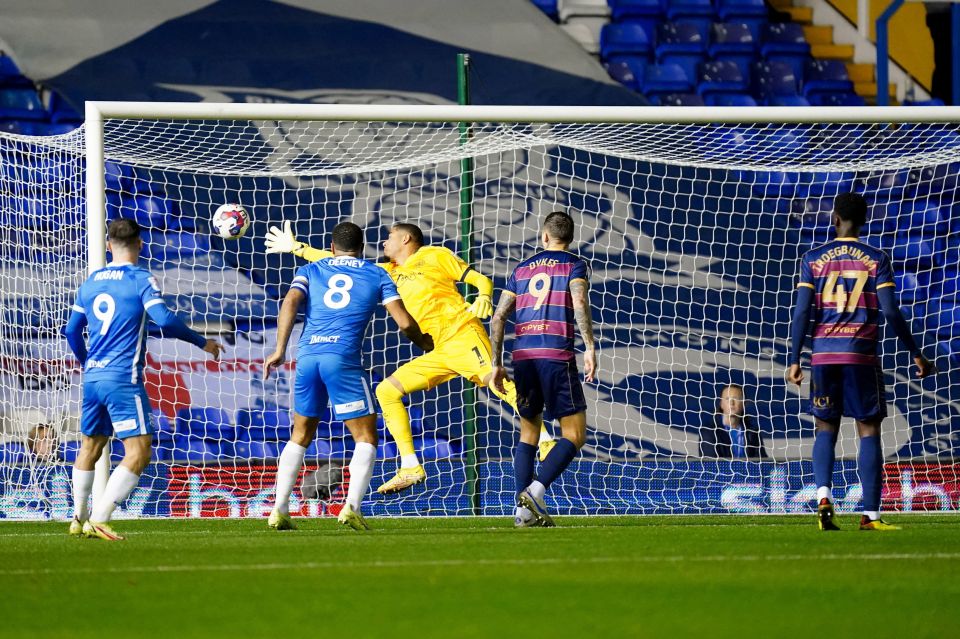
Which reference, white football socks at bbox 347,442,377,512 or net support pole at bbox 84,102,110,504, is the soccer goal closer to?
net support pole at bbox 84,102,110,504

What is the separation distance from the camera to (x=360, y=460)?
746cm

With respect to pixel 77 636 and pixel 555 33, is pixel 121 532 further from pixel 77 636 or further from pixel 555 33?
pixel 555 33

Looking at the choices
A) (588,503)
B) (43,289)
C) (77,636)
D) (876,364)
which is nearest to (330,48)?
(43,289)

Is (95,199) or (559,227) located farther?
(95,199)

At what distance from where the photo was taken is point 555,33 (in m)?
14.1

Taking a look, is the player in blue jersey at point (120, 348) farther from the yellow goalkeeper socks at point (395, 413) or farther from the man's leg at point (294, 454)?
the yellow goalkeeper socks at point (395, 413)

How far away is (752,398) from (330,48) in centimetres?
589

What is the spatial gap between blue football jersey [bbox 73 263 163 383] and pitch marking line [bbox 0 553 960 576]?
1.69 meters

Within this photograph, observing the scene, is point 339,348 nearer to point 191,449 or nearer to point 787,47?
point 191,449

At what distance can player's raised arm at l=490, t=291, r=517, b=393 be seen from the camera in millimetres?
7809

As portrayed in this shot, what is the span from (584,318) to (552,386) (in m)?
0.46

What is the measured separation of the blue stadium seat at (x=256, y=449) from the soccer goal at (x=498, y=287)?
0.03 m

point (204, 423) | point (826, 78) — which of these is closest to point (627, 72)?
point (826, 78)

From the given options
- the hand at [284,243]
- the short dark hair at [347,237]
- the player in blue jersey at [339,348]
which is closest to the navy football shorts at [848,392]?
the player in blue jersey at [339,348]
